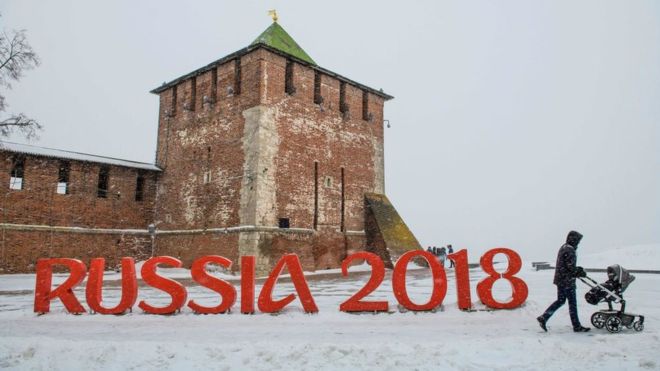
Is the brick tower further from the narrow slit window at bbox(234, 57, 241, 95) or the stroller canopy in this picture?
the stroller canopy

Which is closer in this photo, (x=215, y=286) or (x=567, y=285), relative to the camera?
(x=567, y=285)

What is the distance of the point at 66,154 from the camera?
67.1ft

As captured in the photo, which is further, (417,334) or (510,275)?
(510,275)

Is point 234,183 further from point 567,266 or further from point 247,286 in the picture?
point 567,266

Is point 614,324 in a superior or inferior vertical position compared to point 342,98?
inferior

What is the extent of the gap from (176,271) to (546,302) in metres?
15.1

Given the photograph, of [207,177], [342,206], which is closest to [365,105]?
[342,206]

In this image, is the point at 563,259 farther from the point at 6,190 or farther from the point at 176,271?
the point at 6,190

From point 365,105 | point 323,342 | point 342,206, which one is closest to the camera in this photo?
point 323,342

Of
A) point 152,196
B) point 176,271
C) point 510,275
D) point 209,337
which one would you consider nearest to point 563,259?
point 510,275

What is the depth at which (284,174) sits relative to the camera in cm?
1880

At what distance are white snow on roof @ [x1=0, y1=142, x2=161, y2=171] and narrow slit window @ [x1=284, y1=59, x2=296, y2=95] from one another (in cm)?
799

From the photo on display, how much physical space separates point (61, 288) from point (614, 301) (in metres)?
9.45

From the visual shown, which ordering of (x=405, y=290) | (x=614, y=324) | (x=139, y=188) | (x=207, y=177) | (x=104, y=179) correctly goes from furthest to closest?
(x=139, y=188)
(x=104, y=179)
(x=207, y=177)
(x=405, y=290)
(x=614, y=324)
